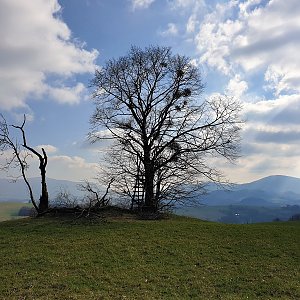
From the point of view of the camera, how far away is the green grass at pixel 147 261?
1255 cm

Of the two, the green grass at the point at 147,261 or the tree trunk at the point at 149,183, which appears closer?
the green grass at the point at 147,261

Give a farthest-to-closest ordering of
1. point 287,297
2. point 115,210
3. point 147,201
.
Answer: point 147,201
point 115,210
point 287,297

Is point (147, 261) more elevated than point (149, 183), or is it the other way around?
point (149, 183)

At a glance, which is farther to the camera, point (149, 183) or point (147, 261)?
point (149, 183)

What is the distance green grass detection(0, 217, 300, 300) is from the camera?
12547 millimetres

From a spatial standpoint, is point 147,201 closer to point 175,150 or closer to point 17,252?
point 175,150

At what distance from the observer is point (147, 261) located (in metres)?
15.8

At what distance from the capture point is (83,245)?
17.8 m

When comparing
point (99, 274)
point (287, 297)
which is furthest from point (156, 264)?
point (287, 297)

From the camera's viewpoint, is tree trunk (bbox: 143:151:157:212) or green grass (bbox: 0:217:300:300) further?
tree trunk (bbox: 143:151:157:212)

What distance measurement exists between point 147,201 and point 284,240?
12.4 metres

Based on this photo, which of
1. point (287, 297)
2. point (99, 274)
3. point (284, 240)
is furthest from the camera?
point (284, 240)

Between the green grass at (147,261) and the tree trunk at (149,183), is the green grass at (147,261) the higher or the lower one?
the lower one

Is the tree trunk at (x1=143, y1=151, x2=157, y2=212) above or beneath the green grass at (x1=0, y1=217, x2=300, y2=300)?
above
